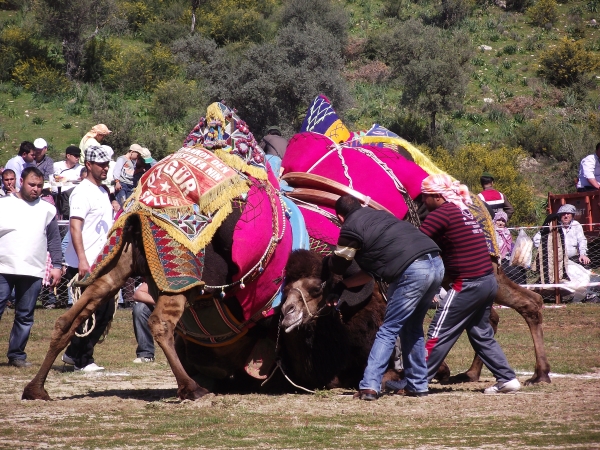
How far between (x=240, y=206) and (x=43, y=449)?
2.81m

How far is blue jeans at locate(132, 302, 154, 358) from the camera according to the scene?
10.3 meters

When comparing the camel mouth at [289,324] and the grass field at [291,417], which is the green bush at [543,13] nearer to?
the grass field at [291,417]

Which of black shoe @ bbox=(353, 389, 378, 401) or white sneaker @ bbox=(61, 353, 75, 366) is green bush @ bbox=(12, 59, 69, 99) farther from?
black shoe @ bbox=(353, 389, 378, 401)

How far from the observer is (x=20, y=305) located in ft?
32.5

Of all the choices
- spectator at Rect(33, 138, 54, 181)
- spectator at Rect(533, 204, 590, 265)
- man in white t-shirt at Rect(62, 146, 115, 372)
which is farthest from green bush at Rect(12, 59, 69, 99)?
man in white t-shirt at Rect(62, 146, 115, 372)

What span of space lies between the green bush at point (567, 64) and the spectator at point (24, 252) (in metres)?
45.4

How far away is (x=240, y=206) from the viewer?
7.11 m

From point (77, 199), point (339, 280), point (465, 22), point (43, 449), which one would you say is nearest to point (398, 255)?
point (339, 280)

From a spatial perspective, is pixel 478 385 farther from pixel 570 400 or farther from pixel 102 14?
pixel 102 14

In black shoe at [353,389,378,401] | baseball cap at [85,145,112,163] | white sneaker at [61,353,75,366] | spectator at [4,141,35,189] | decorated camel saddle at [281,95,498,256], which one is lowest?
white sneaker at [61,353,75,366]

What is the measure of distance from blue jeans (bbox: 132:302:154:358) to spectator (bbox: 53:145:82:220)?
18.6 ft

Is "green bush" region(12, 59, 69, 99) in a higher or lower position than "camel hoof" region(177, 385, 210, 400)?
lower

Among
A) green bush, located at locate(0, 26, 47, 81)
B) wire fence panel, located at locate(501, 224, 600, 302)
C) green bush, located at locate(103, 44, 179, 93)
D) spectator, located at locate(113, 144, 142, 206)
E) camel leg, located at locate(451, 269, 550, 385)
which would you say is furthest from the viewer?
green bush, located at locate(103, 44, 179, 93)

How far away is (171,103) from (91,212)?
31.4 meters
